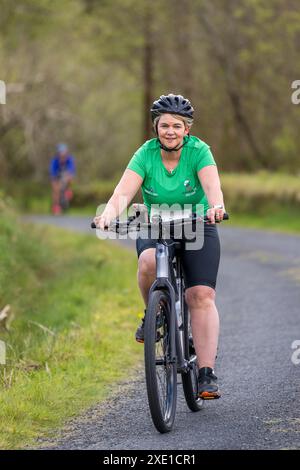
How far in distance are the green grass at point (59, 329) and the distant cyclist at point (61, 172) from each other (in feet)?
29.2

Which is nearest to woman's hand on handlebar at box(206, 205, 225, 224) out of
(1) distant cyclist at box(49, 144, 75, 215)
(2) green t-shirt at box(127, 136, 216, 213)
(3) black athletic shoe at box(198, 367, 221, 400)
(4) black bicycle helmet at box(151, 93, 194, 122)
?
(2) green t-shirt at box(127, 136, 216, 213)

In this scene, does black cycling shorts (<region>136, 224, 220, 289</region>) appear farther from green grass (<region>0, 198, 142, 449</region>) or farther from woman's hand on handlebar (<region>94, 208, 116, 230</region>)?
green grass (<region>0, 198, 142, 449</region>)

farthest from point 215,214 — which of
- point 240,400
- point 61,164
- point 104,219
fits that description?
point 61,164

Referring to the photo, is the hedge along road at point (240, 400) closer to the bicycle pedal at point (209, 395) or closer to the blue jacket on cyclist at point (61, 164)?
the bicycle pedal at point (209, 395)

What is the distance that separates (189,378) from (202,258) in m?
0.73

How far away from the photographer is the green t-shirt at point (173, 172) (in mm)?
6180

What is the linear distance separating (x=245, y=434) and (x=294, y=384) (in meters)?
1.41

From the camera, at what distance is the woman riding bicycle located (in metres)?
6.16

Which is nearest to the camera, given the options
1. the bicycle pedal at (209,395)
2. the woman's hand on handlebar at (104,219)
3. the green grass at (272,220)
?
the woman's hand on handlebar at (104,219)

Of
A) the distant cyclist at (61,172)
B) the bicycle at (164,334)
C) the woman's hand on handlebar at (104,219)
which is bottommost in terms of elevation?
the bicycle at (164,334)

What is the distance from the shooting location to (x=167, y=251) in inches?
238

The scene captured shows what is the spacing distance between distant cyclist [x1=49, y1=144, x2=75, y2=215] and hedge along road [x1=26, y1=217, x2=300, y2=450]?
14.1 metres

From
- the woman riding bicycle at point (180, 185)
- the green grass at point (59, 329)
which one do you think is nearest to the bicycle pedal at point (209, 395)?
the woman riding bicycle at point (180, 185)

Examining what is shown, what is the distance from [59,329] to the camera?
9.97 metres
